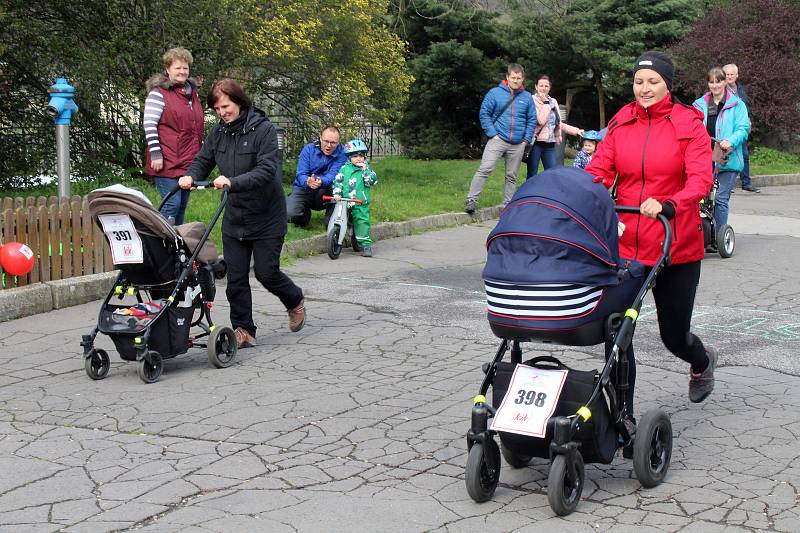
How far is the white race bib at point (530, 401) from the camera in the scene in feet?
14.7

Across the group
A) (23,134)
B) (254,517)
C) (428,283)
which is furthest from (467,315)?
(23,134)

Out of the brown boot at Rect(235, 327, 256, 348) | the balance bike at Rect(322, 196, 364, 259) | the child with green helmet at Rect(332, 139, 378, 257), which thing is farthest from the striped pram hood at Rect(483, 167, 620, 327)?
the child with green helmet at Rect(332, 139, 378, 257)

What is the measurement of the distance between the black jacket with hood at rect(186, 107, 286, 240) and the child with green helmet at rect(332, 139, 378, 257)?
4.21 metres

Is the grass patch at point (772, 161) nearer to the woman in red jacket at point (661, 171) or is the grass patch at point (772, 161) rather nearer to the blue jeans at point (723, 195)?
the blue jeans at point (723, 195)

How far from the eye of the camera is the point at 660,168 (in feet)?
16.7

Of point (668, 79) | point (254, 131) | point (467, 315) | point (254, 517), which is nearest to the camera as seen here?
point (254, 517)

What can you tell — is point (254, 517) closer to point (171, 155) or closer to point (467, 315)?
point (467, 315)

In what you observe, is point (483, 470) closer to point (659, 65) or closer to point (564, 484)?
point (564, 484)

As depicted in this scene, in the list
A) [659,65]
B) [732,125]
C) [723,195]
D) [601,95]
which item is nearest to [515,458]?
[659,65]

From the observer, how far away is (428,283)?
33.6 feet

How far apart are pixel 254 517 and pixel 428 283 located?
19.2 ft

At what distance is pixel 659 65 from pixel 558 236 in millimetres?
1235

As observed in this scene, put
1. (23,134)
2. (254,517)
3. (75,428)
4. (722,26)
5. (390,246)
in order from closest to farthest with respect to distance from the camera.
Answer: (254,517) < (75,428) < (390,246) < (23,134) < (722,26)

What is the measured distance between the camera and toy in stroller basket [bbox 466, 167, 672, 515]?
14.5ft
